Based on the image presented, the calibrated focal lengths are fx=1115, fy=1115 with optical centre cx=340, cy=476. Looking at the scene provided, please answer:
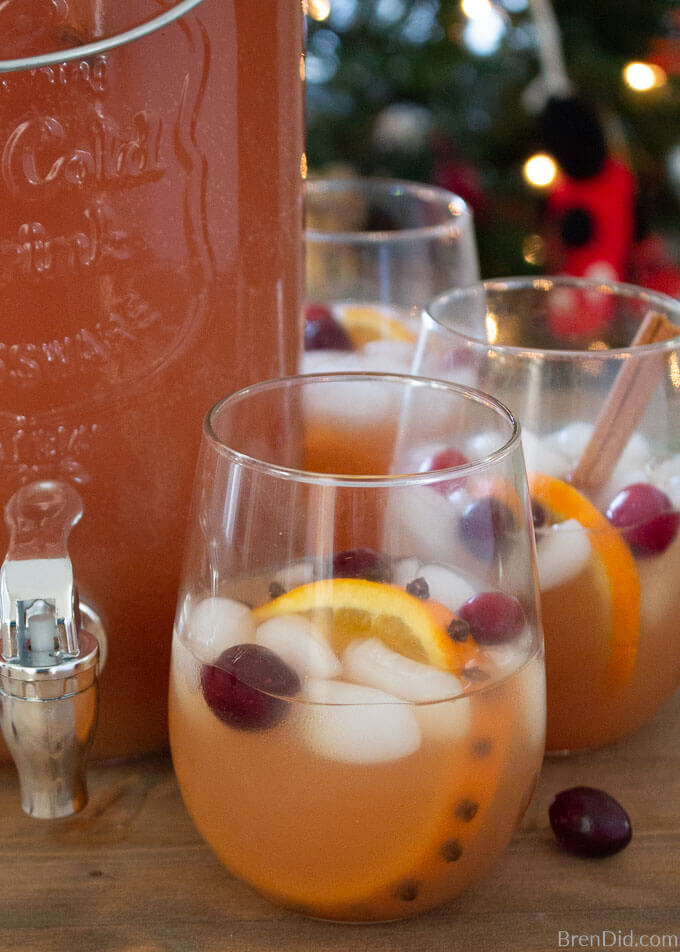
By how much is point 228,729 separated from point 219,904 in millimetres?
89

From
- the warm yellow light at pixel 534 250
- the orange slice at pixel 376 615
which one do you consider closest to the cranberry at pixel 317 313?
the orange slice at pixel 376 615

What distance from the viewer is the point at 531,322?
65 centimetres

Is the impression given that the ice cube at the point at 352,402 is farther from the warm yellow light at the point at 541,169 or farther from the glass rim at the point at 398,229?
the warm yellow light at the point at 541,169

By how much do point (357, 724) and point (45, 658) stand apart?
13 cm

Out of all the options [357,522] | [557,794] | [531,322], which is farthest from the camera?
[531,322]

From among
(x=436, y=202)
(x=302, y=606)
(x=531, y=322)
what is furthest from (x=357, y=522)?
(x=436, y=202)

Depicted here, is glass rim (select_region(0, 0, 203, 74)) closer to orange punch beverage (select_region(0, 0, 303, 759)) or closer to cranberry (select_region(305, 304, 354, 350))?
orange punch beverage (select_region(0, 0, 303, 759))

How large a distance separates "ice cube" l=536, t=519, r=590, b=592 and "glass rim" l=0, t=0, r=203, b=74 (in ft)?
0.91

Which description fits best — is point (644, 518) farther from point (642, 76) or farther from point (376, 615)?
point (642, 76)

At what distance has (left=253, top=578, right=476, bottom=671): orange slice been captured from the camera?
41 cm

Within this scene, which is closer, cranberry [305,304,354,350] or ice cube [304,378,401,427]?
ice cube [304,378,401,427]

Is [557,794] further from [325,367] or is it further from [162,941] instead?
[325,367]

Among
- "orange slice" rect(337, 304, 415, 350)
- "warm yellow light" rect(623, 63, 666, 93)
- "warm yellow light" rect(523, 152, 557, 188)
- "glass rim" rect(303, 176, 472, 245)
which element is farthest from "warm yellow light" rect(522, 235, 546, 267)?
"orange slice" rect(337, 304, 415, 350)

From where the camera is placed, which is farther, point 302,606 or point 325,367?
point 325,367
